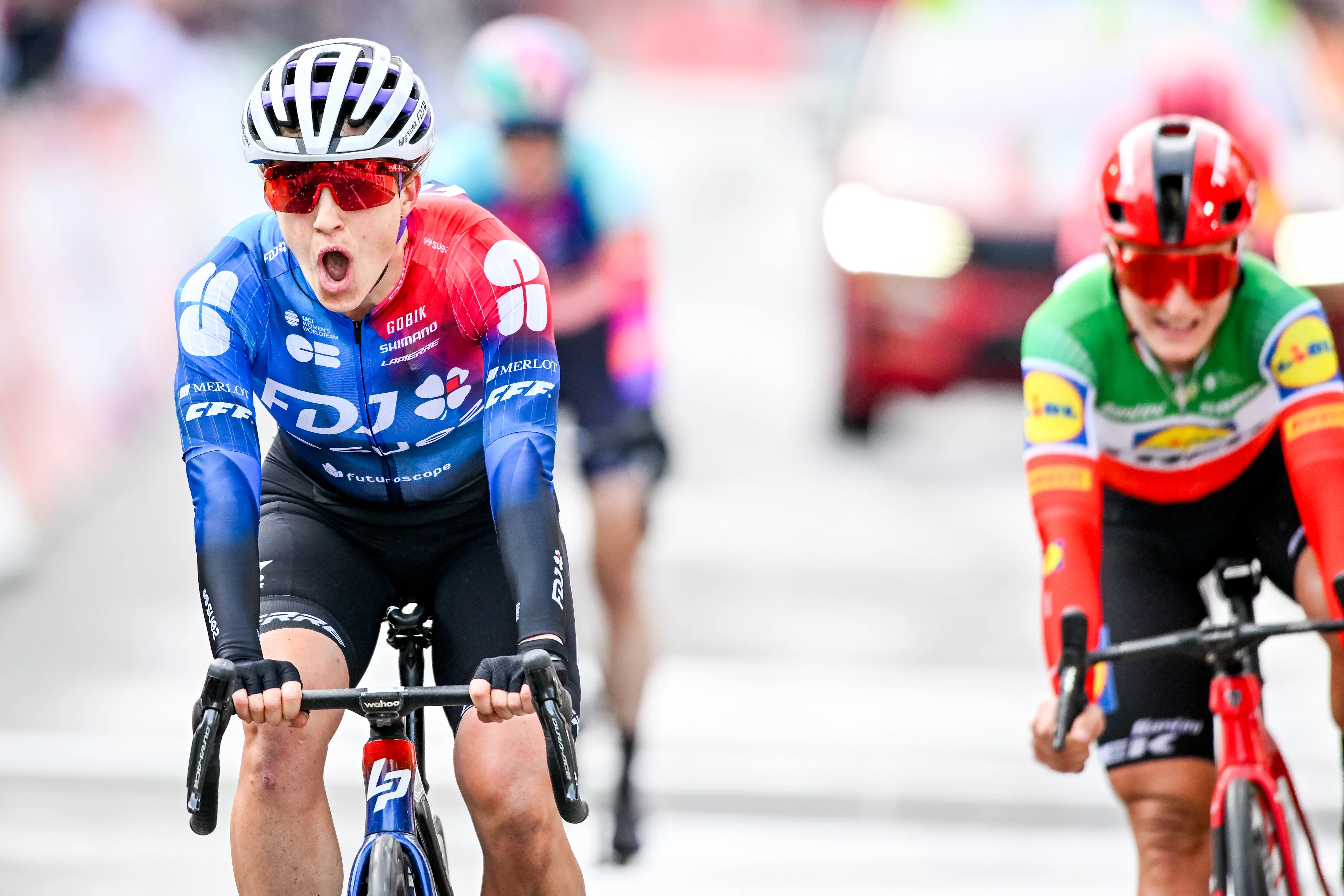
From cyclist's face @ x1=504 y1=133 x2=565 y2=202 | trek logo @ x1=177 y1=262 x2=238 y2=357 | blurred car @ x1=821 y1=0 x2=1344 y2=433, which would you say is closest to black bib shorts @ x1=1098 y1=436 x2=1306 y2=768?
trek logo @ x1=177 y1=262 x2=238 y2=357

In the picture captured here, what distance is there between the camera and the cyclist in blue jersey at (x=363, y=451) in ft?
13.0

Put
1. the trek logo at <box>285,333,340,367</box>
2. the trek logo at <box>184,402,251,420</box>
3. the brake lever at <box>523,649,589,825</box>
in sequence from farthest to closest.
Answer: the trek logo at <box>285,333,340,367</box> < the trek logo at <box>184,402,251,420</box> < the brake lever at <box>523,649,589,825</box>

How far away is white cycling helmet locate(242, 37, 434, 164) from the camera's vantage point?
3.95 m

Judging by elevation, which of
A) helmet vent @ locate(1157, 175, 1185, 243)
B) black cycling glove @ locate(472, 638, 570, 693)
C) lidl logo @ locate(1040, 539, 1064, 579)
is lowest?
black cycling glove @ locate(472, 638, 570, 693)

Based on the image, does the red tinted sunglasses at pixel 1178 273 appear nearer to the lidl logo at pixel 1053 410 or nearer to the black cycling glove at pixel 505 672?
the lidl logo at pixel 1053 410

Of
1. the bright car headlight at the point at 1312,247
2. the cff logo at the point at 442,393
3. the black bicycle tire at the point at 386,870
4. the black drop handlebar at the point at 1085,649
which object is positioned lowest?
the black bicycle tire at the point at 386,870

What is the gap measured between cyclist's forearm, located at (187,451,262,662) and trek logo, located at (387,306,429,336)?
0.38 meters

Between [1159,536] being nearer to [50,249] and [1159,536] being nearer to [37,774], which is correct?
[37,774]

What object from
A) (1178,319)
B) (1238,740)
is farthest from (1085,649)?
(1178,319)

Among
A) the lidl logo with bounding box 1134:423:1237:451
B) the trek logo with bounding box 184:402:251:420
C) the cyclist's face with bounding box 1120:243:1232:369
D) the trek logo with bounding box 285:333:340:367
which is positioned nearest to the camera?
the trek logo with bounding box 184:402:251:420

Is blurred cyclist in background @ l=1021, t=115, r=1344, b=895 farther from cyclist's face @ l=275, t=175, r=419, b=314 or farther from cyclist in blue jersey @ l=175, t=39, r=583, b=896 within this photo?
cyclist's face @ l=275, t=175, r=419, b=314

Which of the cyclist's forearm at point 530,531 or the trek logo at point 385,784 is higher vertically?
the cyclist's forearm at point 530,531

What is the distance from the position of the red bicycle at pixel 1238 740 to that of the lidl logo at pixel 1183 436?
417mm

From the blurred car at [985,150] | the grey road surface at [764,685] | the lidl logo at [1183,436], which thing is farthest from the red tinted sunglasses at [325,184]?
the blurred car at [985,150]
